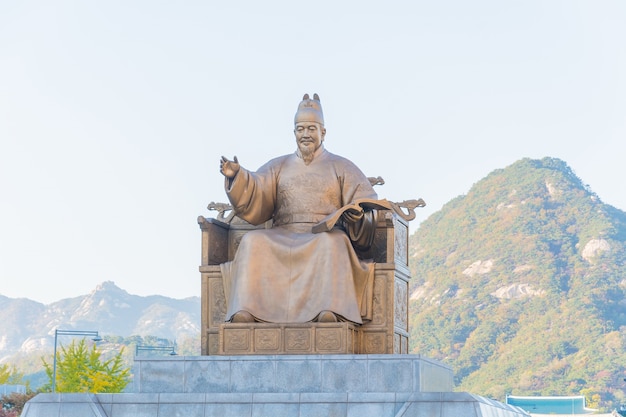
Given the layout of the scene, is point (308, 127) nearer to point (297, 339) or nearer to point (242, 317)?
point (242, 317)

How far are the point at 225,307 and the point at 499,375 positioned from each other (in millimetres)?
61126

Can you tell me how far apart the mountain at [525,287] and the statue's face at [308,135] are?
56.9m

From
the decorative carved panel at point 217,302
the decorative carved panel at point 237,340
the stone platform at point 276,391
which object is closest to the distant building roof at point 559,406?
the decorative carved panel at point 217,302

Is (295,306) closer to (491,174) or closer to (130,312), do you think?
(491,174)

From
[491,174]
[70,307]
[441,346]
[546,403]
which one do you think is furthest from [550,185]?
[70,307]

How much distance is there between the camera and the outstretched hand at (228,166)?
13.0 meters

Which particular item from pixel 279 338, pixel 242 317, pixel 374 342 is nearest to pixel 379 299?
pixel 374 342

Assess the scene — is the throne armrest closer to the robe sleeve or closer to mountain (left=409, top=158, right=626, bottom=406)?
the robe sleeve

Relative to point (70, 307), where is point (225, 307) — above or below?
below

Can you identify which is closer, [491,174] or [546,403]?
[546,403]

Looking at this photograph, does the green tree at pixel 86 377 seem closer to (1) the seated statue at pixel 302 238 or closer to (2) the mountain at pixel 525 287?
(1) the seated statue at pixel 302 238

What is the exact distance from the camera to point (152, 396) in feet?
39.1

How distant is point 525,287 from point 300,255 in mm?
79173

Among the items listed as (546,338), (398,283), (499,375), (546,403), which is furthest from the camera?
(546,338)
